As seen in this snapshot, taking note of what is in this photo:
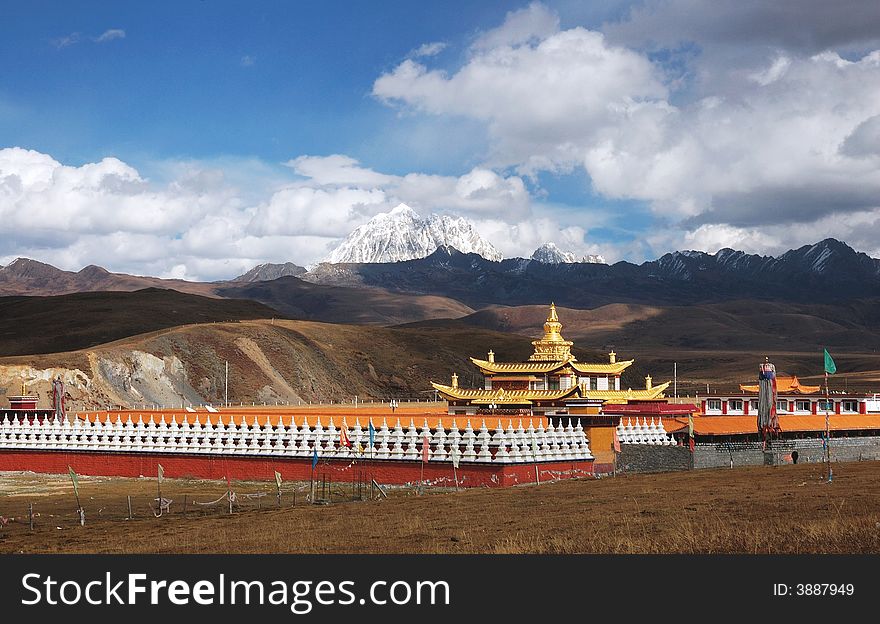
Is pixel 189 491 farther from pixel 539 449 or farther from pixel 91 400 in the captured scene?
pixel 91 400

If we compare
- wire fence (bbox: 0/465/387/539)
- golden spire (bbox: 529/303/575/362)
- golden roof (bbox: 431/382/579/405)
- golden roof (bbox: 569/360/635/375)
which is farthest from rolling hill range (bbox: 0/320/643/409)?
wire fence (bbox: 0/465/387/539)

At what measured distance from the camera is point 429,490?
38.2 meters

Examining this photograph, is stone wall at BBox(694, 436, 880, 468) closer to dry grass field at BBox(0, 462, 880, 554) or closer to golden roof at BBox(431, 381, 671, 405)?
golden roof at BBox(431, 381, 671, 405)

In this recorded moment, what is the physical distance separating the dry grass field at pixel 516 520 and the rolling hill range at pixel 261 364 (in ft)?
227

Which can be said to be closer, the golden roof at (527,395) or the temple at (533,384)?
the golden roof at (527,395)

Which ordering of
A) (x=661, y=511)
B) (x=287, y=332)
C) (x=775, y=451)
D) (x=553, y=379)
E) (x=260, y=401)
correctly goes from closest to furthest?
(x=661, y=511) → (x=775, y=451) → (x=553, y=379) → (x=260, y=401) → (x=287, y=332)

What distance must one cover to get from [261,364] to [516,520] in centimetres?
10881

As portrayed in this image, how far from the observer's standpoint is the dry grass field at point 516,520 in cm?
2102

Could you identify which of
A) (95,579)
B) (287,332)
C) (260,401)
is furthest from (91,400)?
(95,579)

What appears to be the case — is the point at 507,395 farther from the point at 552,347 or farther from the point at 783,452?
the point at 783,452

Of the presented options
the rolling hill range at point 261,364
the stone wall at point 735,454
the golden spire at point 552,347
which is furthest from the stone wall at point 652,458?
the rolling hill range at point 261,364

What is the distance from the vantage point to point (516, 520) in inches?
1027

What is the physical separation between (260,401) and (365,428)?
78.2m

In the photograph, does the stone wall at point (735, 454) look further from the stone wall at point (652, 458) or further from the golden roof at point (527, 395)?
the golden roof at point (527, 395)
